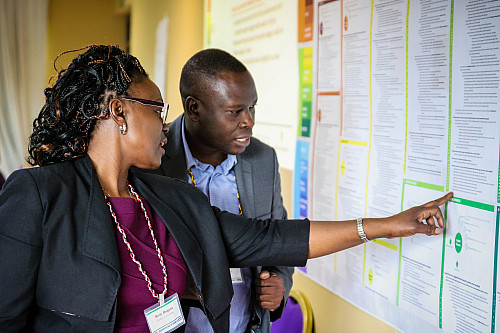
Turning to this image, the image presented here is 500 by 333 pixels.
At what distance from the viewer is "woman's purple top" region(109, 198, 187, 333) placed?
121 centimetres

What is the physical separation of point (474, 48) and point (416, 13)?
1.04 feet

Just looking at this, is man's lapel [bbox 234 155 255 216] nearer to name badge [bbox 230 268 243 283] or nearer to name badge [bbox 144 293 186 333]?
name badge [bbox 230 268 243 283]

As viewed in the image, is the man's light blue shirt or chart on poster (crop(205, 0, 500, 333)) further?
the man's light blue shirt

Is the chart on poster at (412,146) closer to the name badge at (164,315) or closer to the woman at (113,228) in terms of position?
the woman at (113,228)

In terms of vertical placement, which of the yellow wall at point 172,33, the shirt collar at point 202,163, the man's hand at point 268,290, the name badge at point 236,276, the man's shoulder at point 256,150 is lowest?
the man's hand at point 268,290

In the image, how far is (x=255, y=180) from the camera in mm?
1891

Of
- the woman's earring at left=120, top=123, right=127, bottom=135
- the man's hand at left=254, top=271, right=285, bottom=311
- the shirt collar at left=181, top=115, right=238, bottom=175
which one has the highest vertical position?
the woman's earring at left=120, top=123, right=127, bottom=135

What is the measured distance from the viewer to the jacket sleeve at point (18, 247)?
1.06 metres

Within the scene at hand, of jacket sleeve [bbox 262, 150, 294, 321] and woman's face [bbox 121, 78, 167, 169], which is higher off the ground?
woman's face [bbox 121, 78, 167, 169]

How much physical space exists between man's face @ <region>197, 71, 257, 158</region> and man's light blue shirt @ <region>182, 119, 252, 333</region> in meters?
0.08

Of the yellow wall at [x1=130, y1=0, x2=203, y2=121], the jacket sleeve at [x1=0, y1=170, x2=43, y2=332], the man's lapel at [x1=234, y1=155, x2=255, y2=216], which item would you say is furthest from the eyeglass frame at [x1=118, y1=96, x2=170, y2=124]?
the yellow wall at [x1=130, y1=0, x2=203, y2=121]

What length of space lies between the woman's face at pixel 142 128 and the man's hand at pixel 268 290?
0.66 m

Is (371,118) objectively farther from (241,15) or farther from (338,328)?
(241,15)

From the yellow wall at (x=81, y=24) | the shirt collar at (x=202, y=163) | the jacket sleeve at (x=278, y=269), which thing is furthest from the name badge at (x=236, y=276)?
the yellow wall at (x=81, y=24)
